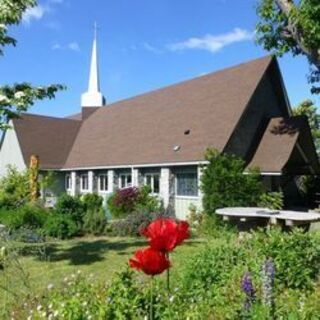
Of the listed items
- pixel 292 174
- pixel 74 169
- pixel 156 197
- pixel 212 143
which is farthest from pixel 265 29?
pixel 74 169

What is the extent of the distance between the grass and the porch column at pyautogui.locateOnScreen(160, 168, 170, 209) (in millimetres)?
7381

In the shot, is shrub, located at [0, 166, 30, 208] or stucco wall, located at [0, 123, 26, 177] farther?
stucco wall, located at [0, 123, 26, 177]

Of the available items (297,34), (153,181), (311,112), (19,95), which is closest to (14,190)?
(153,181)

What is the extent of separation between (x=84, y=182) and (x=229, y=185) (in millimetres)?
14598

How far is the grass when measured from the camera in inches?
419

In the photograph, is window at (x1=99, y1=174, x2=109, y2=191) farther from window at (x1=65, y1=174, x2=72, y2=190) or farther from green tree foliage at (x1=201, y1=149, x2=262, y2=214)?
green tree foliage at (x1=201, y1=149, x2=262, y2=214)

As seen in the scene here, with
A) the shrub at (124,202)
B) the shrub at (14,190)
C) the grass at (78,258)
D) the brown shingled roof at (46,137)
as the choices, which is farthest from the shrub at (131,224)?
the brown shingled roof at (46,137)

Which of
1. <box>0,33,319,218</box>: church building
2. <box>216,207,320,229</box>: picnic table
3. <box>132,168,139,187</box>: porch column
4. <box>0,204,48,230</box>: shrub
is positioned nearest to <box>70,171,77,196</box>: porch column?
<box>0,33,319,218</box>: church building

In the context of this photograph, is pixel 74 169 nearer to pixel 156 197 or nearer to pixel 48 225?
pixel 156 197

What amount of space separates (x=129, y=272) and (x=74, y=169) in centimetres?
2746

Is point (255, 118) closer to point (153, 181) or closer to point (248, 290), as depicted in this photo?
point (153, 181)

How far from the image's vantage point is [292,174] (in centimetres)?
2386

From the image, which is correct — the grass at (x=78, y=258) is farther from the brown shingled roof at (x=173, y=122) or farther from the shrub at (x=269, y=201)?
the brown shingled roof at (x=173, y=122)

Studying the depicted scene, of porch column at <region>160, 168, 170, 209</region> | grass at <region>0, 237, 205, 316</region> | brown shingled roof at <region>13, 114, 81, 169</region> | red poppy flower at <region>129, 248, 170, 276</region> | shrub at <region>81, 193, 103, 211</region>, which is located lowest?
grass at <region>0, 237, 205, 316</region>
